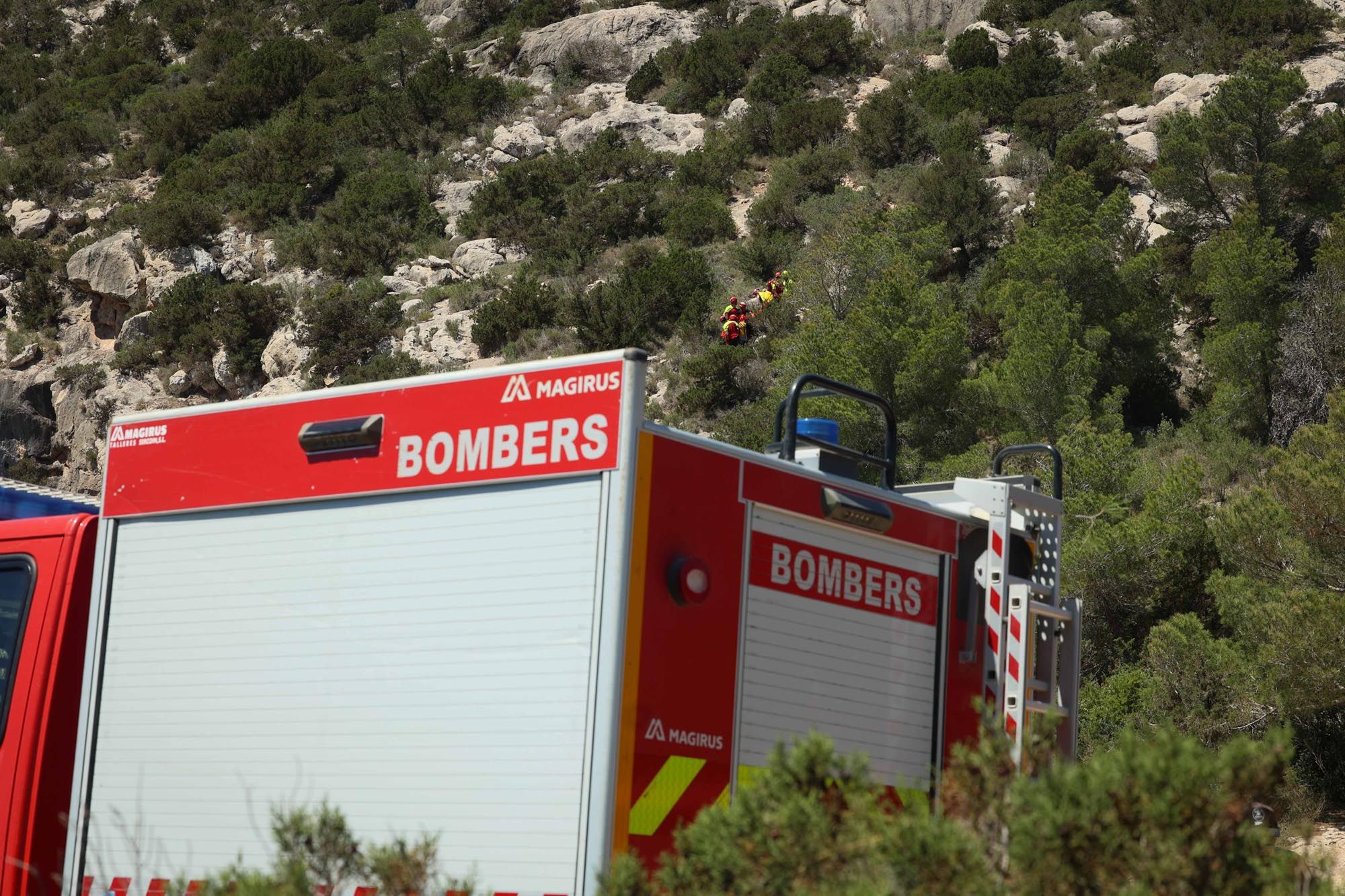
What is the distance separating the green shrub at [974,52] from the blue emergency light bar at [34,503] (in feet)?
116

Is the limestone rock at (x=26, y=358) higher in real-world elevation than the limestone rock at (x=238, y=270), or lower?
lower

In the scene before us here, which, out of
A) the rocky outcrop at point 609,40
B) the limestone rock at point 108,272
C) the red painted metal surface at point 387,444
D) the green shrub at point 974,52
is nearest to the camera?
the red painted metal surface at point 387,444

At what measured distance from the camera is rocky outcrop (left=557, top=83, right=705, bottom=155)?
39438mm

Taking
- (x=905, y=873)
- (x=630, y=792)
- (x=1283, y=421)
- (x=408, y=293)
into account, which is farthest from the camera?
(x=408, y=293)

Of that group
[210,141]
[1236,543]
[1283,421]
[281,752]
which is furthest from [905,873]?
[210,141]

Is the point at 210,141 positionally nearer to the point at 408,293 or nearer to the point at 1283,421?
the point at 408,293

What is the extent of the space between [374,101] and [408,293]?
1270 cm

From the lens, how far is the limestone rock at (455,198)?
36.8 metres

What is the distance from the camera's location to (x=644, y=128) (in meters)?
40.0

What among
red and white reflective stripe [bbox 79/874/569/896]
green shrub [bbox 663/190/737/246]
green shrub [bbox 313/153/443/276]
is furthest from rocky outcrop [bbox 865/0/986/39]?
red and white reflective stripe [bbox 79/874/569/896]

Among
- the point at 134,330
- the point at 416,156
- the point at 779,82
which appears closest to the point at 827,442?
the point at 134,330

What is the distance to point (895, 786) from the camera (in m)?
4.88

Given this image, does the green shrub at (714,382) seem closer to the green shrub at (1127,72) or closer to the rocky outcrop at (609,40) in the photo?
the green shrub at (1127,72)

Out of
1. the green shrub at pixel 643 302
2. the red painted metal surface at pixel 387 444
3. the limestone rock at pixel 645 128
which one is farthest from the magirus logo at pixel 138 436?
the limestone rock at pixel 645 128
